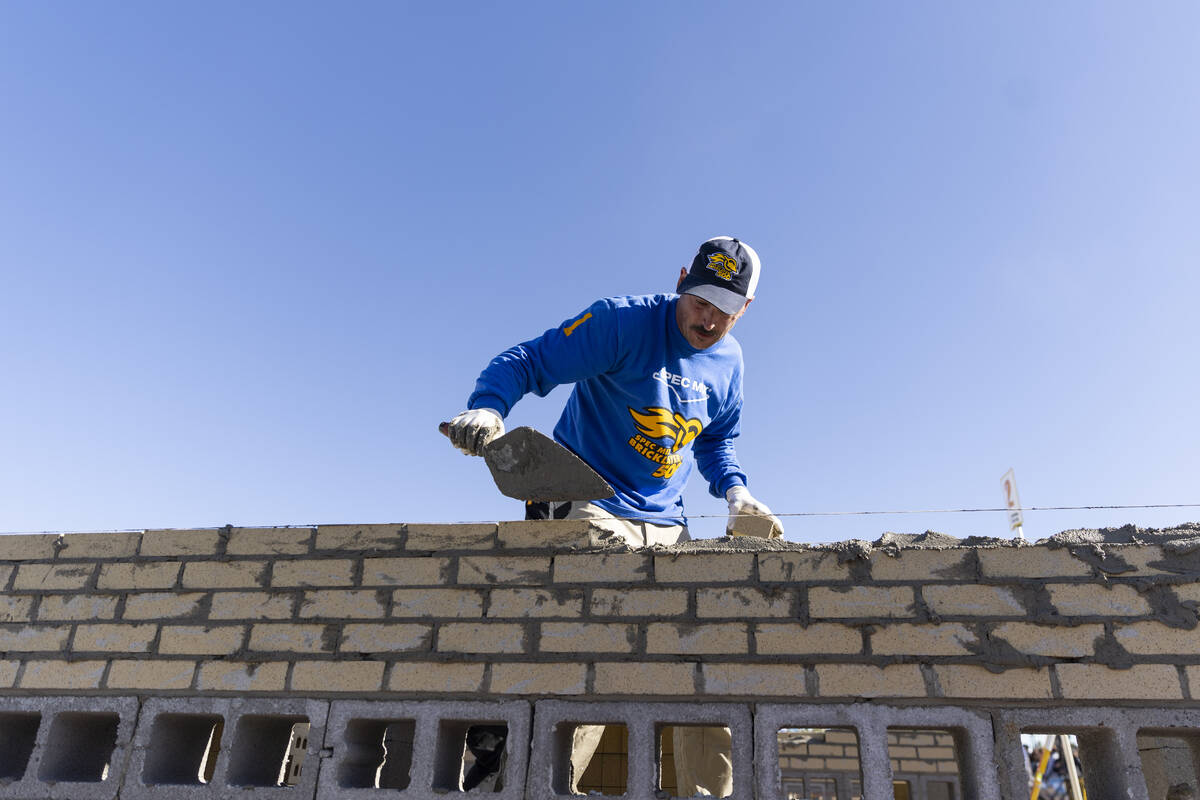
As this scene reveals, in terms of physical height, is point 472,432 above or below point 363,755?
above

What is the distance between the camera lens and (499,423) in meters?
3.00

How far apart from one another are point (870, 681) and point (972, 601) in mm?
404

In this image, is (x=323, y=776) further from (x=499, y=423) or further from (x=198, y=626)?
(x=499, y=423)

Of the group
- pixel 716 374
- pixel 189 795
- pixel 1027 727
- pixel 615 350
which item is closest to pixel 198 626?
pixel 189 795

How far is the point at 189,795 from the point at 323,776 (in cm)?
46

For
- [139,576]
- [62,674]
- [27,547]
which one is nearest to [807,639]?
[139,576]

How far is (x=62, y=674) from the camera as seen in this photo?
290 centimetres

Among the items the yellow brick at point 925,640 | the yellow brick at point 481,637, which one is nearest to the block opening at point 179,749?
the yellow brick at point 481,637

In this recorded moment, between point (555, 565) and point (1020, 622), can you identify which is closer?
point (1020, 622)

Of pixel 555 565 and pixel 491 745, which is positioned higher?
pixel 555 565

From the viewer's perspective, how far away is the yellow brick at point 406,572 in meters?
2.79

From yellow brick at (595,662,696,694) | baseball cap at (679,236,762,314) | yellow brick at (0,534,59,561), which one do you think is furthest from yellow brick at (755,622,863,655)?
yellow brick at (0,534,59,561)

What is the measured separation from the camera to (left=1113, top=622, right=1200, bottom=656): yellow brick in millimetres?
2252

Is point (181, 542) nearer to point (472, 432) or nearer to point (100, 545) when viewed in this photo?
point (100, 545)
